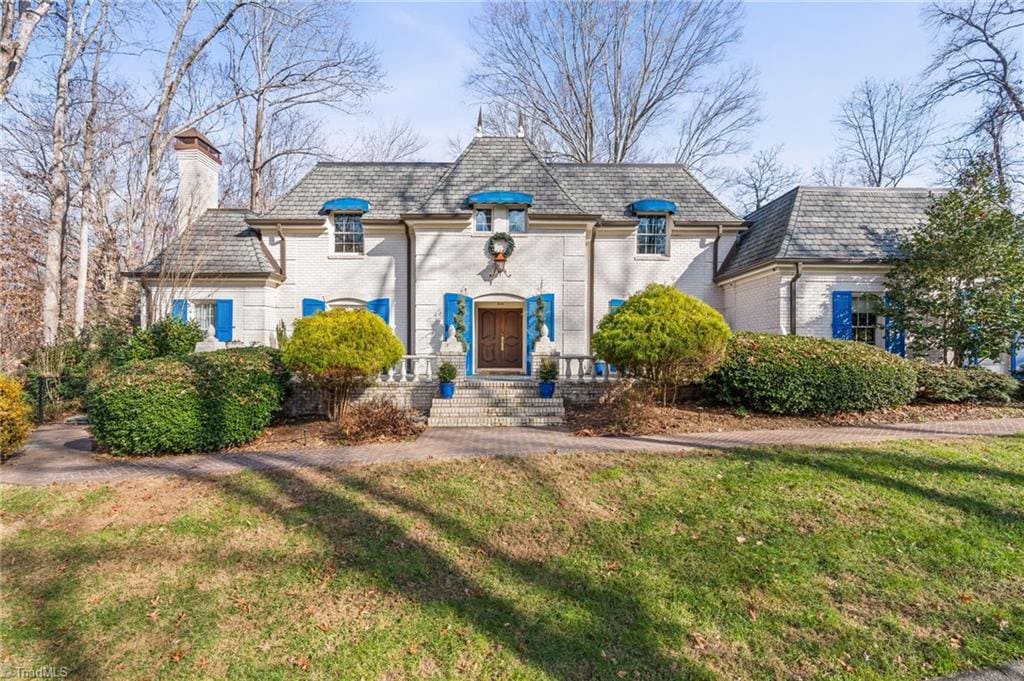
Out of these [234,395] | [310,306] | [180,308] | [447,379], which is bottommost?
[234,395]

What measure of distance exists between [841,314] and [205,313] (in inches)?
682

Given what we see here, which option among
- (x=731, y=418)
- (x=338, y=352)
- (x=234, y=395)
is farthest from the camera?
(x=731, y=418)

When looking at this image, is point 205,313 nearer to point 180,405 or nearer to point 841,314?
point 180,405

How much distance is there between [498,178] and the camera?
13.4 meters

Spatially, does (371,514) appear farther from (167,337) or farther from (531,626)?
(167,337)

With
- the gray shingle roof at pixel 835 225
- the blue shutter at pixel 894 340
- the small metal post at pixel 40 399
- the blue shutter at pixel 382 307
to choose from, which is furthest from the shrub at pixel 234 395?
the blue shutter at pixel 894 340

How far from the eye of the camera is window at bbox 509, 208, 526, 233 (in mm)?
12906

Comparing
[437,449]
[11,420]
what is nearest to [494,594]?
[437,449]

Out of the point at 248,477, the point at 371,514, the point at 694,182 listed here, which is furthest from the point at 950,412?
the point at 248,477

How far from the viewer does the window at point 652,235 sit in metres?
14.4

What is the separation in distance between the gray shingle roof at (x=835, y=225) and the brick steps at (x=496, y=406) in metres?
7.26

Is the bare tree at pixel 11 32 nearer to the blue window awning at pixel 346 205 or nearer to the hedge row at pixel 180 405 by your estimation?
the hedge row at pixel 180 405

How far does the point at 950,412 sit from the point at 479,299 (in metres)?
10.5

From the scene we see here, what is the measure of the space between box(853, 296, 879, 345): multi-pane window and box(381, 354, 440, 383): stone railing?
11011 millimetres
